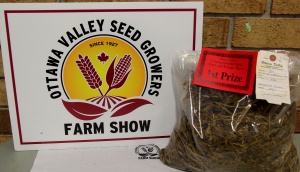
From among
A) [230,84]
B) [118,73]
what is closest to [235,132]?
[230,84]

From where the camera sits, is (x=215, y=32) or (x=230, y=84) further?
(x=215, y=32)

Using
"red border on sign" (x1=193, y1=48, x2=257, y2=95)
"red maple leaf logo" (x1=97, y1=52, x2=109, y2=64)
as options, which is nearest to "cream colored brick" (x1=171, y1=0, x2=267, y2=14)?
"red border on sign" (x1=193, y1=48, x2=257, y2=95)

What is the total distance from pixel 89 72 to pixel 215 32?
0.35 metres

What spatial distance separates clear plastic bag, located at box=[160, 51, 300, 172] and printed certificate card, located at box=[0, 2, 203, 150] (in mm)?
132

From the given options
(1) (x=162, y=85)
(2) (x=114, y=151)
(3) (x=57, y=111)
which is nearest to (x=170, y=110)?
(1) (x=162, y=85)

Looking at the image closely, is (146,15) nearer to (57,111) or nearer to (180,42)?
(180,42)

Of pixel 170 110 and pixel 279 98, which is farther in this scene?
pixel 170 110

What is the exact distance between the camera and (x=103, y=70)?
0.72 metres

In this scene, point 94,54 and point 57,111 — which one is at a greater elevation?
point 94,54

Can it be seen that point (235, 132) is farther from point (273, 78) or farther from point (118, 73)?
point (118, 73)

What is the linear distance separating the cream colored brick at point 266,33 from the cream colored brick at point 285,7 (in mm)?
21

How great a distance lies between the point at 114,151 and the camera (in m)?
0.74

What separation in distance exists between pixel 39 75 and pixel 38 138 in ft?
0.55

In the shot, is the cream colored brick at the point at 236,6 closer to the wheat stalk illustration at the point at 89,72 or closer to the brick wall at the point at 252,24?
the brick wall at the point at 252,24
